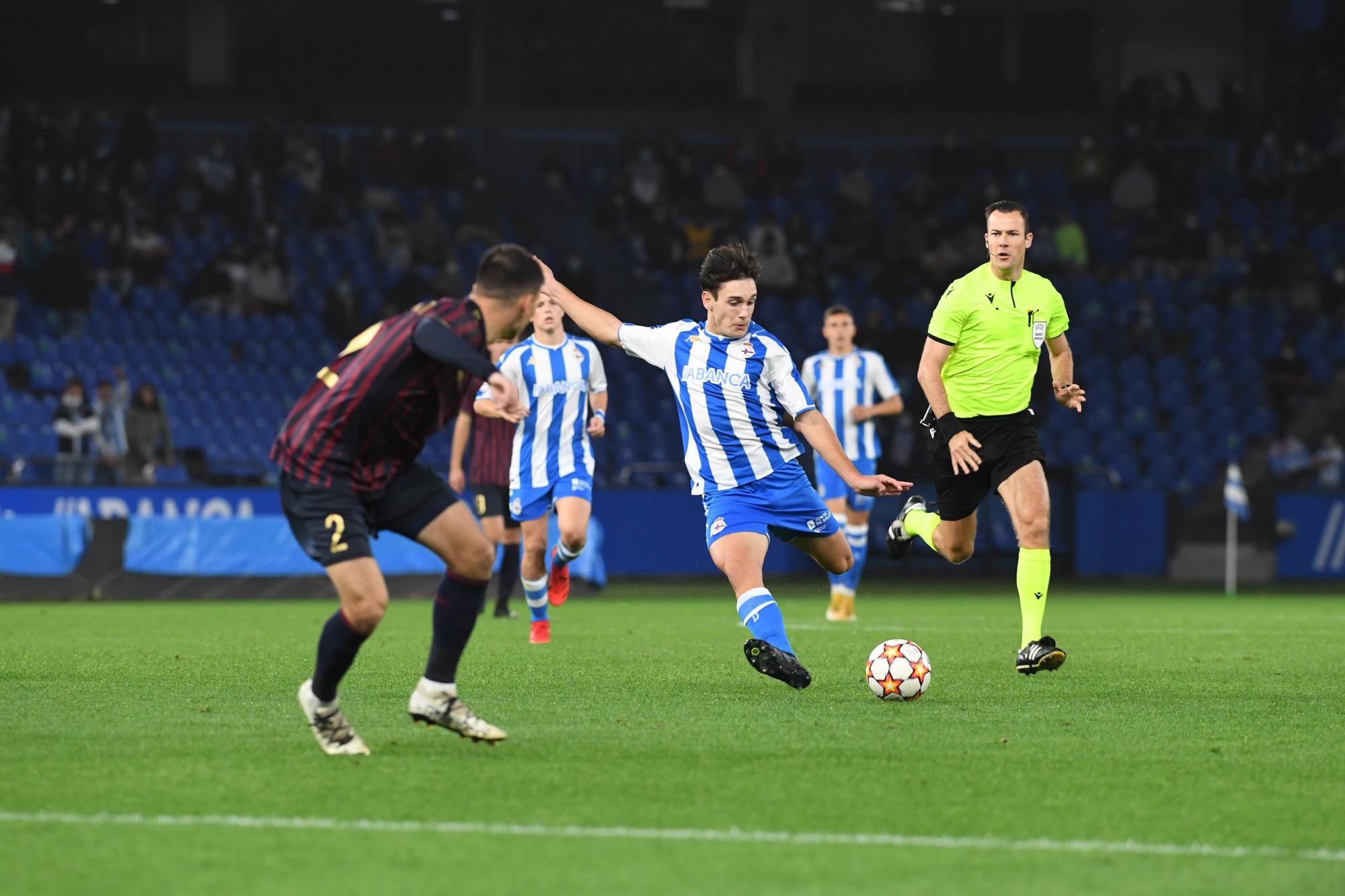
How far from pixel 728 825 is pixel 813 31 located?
26.6 metres

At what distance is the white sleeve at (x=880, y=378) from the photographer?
550 inches

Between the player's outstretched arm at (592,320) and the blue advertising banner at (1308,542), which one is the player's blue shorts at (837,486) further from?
the blue advertising banner at (1308,542)

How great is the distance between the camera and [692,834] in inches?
180

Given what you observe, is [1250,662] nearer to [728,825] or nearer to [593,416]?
[593,416]

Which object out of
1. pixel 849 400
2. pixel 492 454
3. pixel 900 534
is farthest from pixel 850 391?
pixel 900 534

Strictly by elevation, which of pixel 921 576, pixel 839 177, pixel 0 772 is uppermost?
pixel 839 177

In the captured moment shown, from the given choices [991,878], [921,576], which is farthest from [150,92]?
[991,878]

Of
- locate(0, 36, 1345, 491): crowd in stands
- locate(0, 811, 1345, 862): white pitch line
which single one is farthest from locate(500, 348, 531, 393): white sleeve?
locate(0, 36, 1345, 491): crowd in stands

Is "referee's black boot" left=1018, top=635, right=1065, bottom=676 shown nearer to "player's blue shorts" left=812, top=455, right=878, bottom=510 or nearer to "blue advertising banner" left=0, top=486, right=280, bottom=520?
"player's blue shorts" left=812, top=455, right=878, bottom=510

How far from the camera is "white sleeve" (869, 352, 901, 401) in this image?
45.9ft

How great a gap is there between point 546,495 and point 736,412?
3.25 metres

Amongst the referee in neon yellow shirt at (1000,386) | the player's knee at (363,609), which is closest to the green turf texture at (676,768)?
the player's knee at (363,609)

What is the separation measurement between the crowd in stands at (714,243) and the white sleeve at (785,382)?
517 inches

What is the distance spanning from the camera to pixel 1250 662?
31.6 feet
